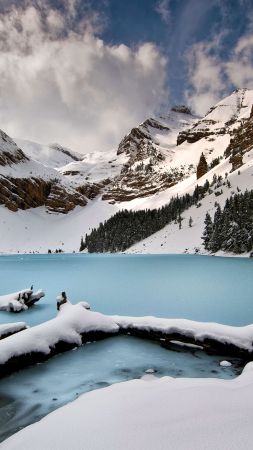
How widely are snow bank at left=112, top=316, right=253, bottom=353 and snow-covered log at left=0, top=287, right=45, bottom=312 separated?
931 cm

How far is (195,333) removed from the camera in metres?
13.5

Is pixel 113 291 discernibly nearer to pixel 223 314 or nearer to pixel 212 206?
pixel 223 314

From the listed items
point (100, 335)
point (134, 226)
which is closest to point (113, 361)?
point (100, 335)

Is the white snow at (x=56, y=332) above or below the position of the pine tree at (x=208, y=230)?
below

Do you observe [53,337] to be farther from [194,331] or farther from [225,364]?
[225,364]

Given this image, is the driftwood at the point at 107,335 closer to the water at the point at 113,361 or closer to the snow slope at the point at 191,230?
the water at the point at 113,361

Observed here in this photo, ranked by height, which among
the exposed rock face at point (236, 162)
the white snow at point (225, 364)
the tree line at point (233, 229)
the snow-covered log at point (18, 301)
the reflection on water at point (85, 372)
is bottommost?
the reflection on water at point (85, 372)

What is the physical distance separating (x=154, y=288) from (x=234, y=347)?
19.4 meters

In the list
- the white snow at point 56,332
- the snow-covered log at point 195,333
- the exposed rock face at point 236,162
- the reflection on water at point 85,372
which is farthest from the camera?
the exposed rock face at point 236,162

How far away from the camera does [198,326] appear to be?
44.7ft

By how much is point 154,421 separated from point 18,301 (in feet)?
63.6

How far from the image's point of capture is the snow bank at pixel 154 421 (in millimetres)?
4711

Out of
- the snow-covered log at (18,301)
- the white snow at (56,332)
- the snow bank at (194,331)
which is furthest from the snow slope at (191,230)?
the white snow at (56,332)

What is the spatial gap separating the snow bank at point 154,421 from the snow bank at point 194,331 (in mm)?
4642
